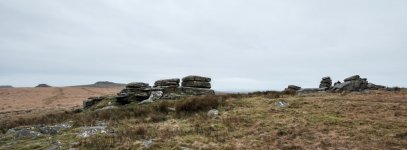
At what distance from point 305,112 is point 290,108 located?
2085 millimetres

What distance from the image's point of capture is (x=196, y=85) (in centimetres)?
4009

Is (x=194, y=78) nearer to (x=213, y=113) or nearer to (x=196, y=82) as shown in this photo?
(x=196, y=82)

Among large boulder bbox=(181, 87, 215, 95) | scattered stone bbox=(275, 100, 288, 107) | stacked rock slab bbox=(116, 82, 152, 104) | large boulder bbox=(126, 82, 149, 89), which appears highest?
large boulder bbox=(126, 82, 149, 89)

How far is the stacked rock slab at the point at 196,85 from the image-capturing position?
39000 mm

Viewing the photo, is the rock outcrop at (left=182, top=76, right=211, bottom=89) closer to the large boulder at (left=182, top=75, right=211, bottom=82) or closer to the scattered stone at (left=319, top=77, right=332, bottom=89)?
the large boulder at (left=182, top=75, right=211, bottom=82)

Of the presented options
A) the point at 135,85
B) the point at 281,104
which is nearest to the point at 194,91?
the point at 135,85

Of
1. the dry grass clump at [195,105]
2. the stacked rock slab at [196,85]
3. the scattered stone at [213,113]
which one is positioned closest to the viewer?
the scattered stone at [213,113]

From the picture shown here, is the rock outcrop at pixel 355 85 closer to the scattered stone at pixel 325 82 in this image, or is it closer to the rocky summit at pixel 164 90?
the scattered stone at pixel 325 82

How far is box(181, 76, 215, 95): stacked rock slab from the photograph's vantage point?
128ft

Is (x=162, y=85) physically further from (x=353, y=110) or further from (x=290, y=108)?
(x=353, y=110)

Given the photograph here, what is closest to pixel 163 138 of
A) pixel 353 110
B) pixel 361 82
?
pixel 353 110

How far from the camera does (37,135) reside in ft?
66.3

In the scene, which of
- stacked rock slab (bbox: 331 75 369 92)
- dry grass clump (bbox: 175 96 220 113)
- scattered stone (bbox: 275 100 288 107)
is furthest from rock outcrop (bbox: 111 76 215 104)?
stacked rock slab (bbox: 331 75 369 92)

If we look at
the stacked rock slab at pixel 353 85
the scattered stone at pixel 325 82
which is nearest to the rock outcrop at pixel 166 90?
the stacked rock slab at pixel 353 85
